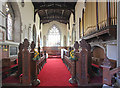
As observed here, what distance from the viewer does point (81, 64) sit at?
2.62m

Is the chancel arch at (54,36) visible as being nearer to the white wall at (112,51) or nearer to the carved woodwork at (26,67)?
the white wall at (112,51)

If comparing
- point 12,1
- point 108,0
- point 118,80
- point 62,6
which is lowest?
point 118,80

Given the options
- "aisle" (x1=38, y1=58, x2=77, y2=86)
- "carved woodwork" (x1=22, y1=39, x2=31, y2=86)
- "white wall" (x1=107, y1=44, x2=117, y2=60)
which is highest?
"white wall" (x1=107, y1=44, x2=117, y2=60)

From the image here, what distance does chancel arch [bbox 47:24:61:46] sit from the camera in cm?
1560

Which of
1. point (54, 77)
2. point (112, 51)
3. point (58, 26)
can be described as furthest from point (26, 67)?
point (58, 26)

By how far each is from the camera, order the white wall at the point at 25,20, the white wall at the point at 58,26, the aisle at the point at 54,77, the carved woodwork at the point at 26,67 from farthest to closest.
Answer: the white wall at the point at 58,26
the white wall at the point at 25,20
the aisle at the point at 54,77
the carved woodwork at the point at 26,67

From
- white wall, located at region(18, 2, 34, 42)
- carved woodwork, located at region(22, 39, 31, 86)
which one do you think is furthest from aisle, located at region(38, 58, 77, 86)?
white wall, located at region(18, 2, 34, 42)

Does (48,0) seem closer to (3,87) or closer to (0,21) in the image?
(0,21)

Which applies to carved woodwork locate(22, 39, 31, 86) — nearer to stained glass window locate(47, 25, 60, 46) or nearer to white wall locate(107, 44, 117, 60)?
white wall locate(107, 44, 117, 60)

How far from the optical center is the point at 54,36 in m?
15.7

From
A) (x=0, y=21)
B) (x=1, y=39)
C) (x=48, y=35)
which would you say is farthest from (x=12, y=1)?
(x=48, y=35)

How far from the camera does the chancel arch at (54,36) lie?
15.6 metres

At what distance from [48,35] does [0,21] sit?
12.3 meters

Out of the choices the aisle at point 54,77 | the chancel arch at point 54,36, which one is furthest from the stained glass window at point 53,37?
the aisle at point 54,77
